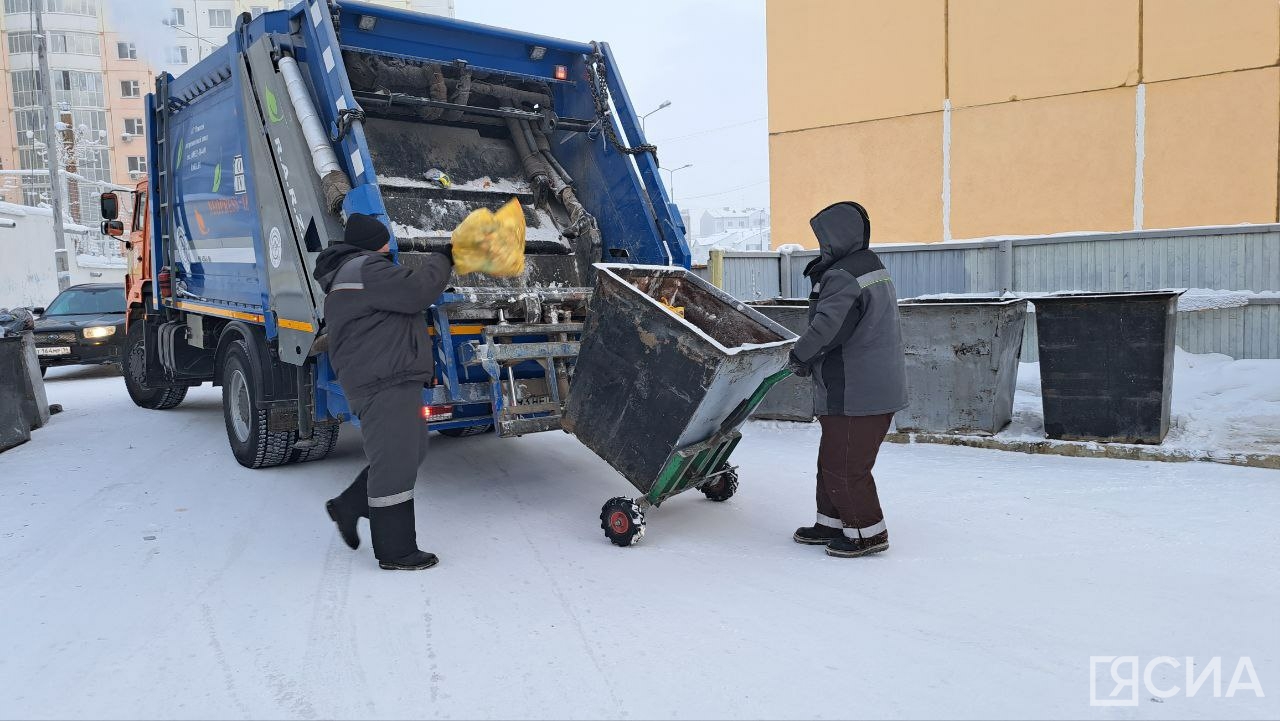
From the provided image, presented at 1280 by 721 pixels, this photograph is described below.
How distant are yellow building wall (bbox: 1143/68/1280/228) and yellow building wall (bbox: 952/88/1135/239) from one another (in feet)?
1.28

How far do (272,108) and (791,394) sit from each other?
14.0ft

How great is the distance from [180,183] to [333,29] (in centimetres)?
272

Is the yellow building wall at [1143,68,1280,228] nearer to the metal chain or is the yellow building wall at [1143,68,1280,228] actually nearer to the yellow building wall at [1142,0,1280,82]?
the yellow building wall at [1142,0,1280,82]

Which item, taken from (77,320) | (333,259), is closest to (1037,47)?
(333,259)

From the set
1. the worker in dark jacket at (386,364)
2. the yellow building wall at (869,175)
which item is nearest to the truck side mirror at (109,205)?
the worker in dark jacket at (386,364)

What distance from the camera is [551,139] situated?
19.5 feet

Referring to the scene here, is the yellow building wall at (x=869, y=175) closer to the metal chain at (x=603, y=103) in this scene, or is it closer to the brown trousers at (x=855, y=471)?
the metal chain at (x=603, y=103)

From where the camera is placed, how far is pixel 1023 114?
46.0ft

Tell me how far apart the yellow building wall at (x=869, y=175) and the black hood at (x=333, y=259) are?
1248cm

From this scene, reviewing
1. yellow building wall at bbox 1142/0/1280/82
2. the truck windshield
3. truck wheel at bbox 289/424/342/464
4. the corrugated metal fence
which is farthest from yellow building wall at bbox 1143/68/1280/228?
the truck windshield

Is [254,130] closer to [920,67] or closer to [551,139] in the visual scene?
[551,139]

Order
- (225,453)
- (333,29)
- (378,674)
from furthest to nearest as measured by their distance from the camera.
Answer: (225,453)
(333,29)
(378,674)

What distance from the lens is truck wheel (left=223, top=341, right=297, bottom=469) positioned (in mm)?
5512

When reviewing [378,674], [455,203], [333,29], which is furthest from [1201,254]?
[378,674]
